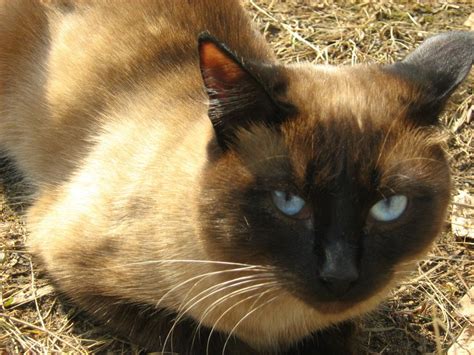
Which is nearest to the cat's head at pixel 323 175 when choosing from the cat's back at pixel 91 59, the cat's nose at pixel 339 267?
the cat's nose at pixel 339 267

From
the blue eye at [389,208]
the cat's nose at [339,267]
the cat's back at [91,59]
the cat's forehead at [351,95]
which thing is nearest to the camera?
the cat's nose at [339,267]

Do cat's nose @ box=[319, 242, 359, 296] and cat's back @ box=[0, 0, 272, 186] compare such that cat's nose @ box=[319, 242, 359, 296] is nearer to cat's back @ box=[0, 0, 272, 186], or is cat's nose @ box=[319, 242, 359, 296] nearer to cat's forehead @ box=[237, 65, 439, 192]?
cat's forehead @ box=[237, 65, 439, 192]

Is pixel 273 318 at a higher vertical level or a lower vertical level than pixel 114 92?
lower

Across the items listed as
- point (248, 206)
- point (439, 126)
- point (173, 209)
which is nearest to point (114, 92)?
point (173, 209)

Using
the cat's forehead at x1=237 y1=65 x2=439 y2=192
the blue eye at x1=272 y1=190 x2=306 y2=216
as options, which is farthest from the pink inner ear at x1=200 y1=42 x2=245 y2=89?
the blue eye at x1=272 y1=190 x2=306 y2=216

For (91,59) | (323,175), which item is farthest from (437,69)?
(91,59)

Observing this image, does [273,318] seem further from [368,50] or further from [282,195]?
[368,50]

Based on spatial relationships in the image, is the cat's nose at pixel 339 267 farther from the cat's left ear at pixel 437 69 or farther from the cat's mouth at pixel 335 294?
the cat's left ear at pixel 437 69
